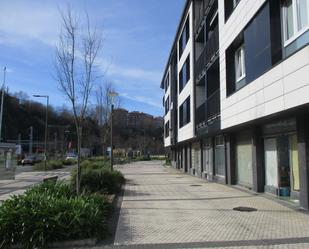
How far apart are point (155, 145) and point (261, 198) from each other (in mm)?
111409

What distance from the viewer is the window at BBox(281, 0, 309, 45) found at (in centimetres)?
1179

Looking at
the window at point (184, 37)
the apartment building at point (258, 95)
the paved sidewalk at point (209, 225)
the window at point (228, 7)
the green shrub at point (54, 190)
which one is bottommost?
the paved sidewalk at point (209, 225)

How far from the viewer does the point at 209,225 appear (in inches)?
400

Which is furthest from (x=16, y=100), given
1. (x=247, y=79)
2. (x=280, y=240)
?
(x=280, y=240)

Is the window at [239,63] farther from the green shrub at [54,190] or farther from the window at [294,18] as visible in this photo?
the green shrub at [54,190]

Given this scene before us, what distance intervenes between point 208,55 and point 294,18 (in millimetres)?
12191

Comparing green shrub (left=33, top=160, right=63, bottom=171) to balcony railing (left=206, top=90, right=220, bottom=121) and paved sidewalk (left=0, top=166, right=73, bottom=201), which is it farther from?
balcony railing (left=206, top=90, right=220, bottom=121)

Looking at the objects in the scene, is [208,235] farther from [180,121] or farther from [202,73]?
[180,121]

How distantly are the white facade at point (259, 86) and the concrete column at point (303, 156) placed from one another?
2.68 ft

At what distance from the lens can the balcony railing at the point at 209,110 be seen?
22328 millimetres

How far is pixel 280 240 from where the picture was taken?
8.30 metres

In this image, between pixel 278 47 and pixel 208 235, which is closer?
pixel 208 235

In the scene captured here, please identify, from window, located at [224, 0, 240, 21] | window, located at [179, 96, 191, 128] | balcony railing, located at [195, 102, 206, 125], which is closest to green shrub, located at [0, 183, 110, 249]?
window, located at [224, 0, 240, 21]

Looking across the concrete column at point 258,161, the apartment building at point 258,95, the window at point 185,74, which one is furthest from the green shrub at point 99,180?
the window at point 185,74
